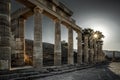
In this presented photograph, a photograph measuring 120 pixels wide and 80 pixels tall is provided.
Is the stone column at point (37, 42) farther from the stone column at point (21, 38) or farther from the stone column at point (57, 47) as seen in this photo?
the stone column at point (21, 38)

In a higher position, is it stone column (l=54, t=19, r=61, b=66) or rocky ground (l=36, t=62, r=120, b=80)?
stone column (l=54, t=19, r=61, b=66)

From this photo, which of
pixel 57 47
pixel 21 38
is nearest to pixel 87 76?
pixel 57 47

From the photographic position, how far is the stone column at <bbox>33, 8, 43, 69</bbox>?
16844 millimetres

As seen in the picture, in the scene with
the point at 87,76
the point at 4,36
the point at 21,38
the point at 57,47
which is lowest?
the point at 87,76

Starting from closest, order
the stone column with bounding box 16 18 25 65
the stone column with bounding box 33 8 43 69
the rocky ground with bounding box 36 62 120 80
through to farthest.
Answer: the rocky ground with bounding box 36 62 120 80
the stone column with bounding box 33 8 43 69
the stone column with bounding box 16 18 25 65

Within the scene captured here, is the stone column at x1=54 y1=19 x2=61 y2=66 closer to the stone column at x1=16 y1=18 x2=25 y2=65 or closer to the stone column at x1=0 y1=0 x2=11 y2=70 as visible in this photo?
the stone column at x1=16 y1=18 x2=25 y2=65

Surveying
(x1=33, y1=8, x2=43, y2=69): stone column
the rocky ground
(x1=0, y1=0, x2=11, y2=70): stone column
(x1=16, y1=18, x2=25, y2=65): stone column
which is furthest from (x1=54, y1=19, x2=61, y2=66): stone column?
(x1=0, y1=0, x2=11, y2=70): stone column

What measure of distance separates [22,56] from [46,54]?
850 centimetres

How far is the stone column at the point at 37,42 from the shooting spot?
16844mm

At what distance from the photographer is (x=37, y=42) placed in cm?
1712

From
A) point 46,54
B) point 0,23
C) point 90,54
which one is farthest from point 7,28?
point 90,54

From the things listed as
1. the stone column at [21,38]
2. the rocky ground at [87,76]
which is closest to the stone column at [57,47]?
the rocky ground at [87,76]

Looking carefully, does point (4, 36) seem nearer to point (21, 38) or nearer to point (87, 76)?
point (87, 76)

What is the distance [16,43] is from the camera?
21484 mm
